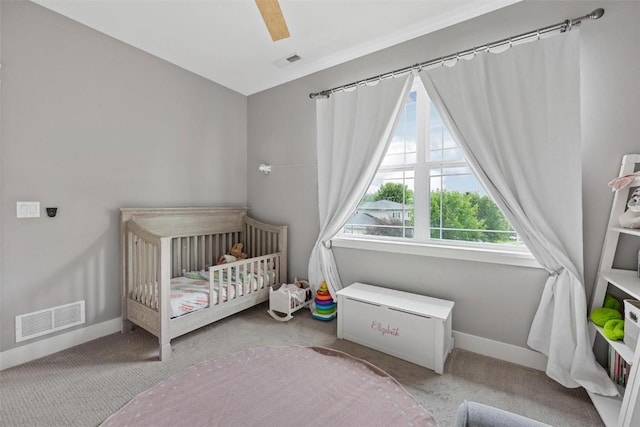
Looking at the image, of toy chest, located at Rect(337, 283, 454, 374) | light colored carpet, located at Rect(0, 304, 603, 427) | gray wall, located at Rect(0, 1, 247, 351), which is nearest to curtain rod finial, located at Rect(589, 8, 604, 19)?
toy chest, located at Rect(337, 283, 454, 374)

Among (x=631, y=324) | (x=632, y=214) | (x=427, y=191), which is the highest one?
(x=427, y=191)

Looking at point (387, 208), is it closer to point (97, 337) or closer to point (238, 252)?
point (238, 252)

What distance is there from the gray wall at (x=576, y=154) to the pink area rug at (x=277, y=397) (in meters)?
0.88

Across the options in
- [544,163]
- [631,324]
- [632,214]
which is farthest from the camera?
[544,163]

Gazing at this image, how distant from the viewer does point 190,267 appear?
2943 mm

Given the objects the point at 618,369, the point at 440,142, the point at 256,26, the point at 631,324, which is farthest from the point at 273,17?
the point at 618,369

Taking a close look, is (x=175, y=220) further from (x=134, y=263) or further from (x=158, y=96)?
(x=158, y=96)

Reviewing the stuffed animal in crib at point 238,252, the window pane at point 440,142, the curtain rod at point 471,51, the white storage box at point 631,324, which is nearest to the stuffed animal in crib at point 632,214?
the white storage box at point 631,324

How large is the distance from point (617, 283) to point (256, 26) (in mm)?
2993

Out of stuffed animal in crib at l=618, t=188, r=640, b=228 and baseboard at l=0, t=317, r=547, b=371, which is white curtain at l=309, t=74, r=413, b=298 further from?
stuffed animal in crib at l=618, t=188, r=640, b=228

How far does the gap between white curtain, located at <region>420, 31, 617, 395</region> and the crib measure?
2.12m

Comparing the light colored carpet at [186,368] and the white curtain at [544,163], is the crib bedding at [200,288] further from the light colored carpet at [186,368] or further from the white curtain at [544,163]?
the white curtain at [544,163]

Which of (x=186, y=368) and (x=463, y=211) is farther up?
(x=463, y=211)

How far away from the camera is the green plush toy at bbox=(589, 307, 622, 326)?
1521 mm
